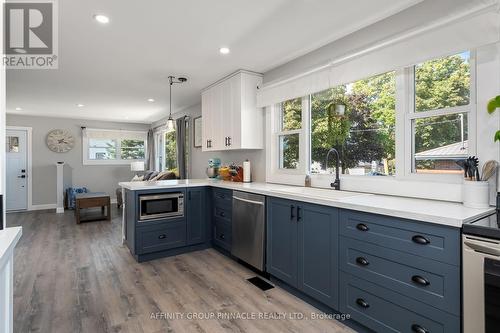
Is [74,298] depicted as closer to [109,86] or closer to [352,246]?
[352,246]

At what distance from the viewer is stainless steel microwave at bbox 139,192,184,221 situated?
10.9ft

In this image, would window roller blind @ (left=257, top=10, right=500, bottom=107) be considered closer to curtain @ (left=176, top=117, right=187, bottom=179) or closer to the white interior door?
Result: curtain @ (left=176, top=117, right=187, bottom=179)

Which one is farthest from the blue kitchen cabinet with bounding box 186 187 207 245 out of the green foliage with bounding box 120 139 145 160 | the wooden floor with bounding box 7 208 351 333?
the green foliage with bounding box 120 139 145 160

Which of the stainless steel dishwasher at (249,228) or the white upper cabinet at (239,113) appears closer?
the stainless steel dishwasher at (249,228)

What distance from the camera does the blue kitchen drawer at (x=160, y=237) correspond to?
3.31 meters

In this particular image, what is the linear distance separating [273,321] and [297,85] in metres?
2.29

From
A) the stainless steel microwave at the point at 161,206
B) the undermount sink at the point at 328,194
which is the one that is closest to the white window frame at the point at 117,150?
the stainless steel microwave at the point at 161,206

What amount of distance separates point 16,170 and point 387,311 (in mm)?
8219

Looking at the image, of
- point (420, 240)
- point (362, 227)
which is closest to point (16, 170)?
point (362, 227)

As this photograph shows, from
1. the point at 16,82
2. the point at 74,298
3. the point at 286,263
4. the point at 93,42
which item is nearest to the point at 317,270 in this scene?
the point at 286,263

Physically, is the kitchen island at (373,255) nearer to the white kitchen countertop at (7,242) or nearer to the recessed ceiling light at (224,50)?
the recessed ceiling light at (224,50)

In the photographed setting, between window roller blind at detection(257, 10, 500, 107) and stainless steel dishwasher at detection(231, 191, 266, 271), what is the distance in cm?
126

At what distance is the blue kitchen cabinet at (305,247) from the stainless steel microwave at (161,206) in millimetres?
1363

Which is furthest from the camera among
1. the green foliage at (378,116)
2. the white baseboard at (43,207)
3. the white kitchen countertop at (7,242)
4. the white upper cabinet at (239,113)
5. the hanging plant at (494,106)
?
the white baseboard at (43,207)
